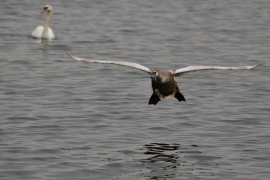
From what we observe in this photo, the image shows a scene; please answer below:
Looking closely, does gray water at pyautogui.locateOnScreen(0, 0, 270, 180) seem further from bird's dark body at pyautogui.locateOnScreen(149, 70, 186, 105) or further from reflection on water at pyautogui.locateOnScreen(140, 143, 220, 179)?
bird's dark body at pyautogui.locateOnScreen(149, 70, 186, 105)

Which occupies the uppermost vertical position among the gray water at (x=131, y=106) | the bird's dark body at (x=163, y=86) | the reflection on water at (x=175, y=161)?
the bird's dark body at (x=163, y=86)

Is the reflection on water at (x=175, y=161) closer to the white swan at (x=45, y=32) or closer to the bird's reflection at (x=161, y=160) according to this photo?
the bird's reflection at (x=161, y=160)

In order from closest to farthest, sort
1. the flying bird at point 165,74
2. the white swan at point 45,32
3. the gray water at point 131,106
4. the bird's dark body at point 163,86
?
the gray water at point 131,106, the flying bird at point 165,74, the bird's dark body at point 163,86, the white swan at point 45,32

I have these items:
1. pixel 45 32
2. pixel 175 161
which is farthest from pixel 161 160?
pixel 45 32

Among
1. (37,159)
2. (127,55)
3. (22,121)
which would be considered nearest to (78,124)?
(22,121)

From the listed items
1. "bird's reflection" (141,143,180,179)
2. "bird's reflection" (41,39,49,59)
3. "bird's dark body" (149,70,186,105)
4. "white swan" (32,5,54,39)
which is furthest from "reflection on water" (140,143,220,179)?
"white swan" (32,5,54,39)

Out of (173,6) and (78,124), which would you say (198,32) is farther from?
(78,124)

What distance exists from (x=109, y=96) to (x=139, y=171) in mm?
6229

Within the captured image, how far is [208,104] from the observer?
18.1m

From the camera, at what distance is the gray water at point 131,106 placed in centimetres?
1321

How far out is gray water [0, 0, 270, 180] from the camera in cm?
1321

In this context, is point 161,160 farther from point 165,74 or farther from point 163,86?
point 165,74

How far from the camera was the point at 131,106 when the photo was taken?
17641mm

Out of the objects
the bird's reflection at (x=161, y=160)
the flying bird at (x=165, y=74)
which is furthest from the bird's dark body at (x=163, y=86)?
the bird's reflection at (x=161, y=160)
